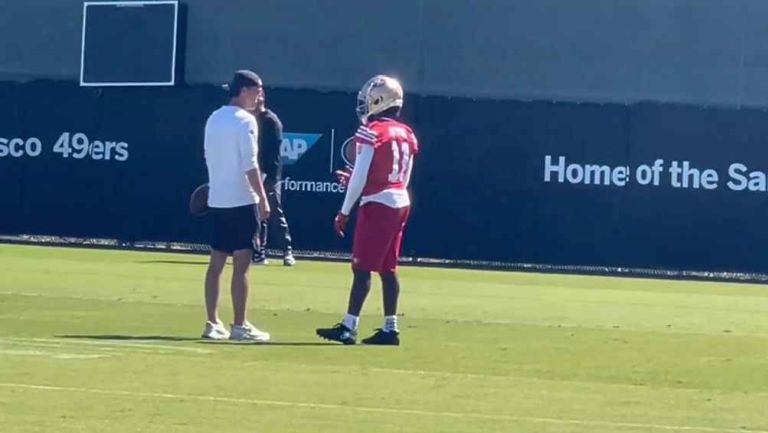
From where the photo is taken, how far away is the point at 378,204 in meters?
13.6

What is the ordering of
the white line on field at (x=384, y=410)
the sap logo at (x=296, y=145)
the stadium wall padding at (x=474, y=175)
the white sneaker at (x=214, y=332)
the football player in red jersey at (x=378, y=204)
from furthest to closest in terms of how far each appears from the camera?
the sap logo at (x=296, y=145) < the stadium wall padding at (x=474, y=175) < the white sneaker at (x=214, y=332) < the football player in red jersey at (x=378, y=204) < the white line on field at (x=384, y=410)

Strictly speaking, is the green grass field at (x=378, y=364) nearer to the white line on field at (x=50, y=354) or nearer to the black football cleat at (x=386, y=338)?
the white line on field at (x=50, y=354)

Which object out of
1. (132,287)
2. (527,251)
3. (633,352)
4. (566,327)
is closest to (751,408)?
(633,352)

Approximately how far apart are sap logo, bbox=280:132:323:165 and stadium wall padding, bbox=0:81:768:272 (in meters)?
0.02

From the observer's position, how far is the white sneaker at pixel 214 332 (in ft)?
44.7

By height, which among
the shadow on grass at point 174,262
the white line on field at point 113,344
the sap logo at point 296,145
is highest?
the sap logo at point 296,145

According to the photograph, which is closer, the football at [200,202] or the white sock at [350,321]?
the white sock at [350,321]

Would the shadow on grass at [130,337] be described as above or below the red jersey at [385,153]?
below

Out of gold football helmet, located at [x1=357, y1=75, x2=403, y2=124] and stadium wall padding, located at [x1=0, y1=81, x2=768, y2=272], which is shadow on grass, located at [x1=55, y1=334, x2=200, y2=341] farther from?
stadium wall padding, located at [x1=0, y1=81, x2=768, y2=272]

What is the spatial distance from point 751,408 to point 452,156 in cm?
1703

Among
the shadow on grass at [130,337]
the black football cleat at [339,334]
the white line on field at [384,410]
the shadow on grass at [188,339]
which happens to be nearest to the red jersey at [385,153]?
the black football cleat at [339,334]

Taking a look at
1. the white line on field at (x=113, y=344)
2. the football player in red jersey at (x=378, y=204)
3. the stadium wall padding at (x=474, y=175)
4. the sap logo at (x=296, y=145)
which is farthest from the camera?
the sap logo at (x=296, y=145)

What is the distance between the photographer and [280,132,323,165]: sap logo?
28.0m

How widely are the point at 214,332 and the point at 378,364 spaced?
1802mm
